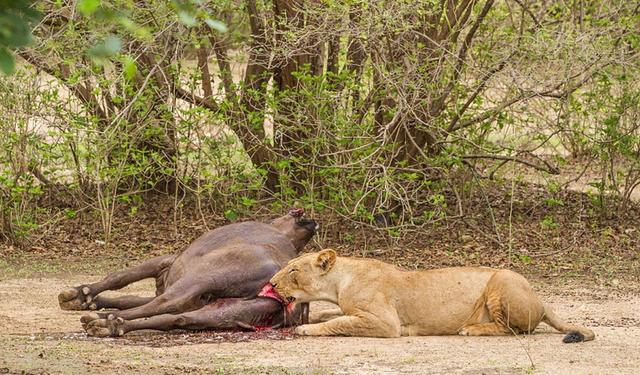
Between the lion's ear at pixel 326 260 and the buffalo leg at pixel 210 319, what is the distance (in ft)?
1.29

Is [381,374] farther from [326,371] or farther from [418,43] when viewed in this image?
[418,43]

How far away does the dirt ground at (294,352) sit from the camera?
22.5 ft

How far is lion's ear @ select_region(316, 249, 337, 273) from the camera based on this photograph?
8.16 m

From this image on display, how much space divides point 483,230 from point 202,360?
6.13m

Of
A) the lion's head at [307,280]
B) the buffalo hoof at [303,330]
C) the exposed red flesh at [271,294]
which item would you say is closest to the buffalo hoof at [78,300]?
the exposed red flesh at [271,294]

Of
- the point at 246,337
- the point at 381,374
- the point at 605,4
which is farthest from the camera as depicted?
the point at 605,4

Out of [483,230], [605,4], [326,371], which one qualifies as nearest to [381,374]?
[326,371]

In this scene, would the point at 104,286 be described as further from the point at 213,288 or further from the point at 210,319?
the point at 210,319

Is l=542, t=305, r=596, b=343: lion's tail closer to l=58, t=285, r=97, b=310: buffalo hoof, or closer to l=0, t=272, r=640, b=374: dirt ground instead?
l=0, t=272, r=640, b=374: dirt ground

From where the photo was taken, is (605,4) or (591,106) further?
(605,4)

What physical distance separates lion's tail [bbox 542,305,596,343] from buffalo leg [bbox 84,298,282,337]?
176 centimetres

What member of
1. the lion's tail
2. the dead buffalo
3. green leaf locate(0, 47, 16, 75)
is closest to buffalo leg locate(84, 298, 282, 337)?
the dead buffalo

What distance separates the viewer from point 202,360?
7102 millimetres

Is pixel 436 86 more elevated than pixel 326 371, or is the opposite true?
pixel 436 86
